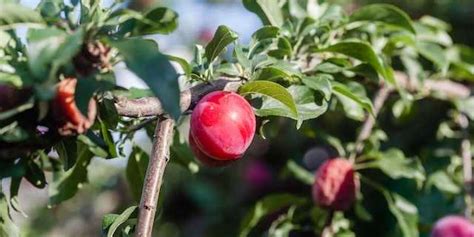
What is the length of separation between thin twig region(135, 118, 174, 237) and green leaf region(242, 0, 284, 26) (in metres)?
0.33

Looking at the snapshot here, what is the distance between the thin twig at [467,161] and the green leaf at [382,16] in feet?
1.05

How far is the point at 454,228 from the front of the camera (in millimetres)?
1256

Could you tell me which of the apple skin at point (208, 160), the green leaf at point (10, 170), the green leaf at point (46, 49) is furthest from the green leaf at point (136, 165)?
the green leaf at point (46, 49)

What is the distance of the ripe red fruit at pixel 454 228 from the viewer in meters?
1.25

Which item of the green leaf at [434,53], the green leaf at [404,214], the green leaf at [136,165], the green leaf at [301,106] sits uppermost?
the green leaf at [301,106]

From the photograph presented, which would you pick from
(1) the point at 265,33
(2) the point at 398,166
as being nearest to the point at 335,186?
(2) the point at 398,166

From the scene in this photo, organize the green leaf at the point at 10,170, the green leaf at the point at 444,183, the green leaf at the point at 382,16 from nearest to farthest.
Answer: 1. the green leaf at the point at 10,170
2. the green leaf at the point at 382,16
3. the green leaf at the point at 444,183

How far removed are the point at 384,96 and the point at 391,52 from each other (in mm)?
121

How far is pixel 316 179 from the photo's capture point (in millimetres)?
1246

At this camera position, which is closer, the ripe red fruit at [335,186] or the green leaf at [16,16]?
the green leaf at [16,16]

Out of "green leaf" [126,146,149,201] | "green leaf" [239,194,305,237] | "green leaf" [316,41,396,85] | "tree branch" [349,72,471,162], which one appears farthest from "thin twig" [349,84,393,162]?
"green leaf" [126,146,149,201]

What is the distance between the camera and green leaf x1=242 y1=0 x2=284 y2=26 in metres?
1.07

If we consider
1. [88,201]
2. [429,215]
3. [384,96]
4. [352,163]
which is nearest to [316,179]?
[352,163]

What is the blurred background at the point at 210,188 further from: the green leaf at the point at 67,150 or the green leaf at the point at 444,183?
the green leaf at the point at 67,150
